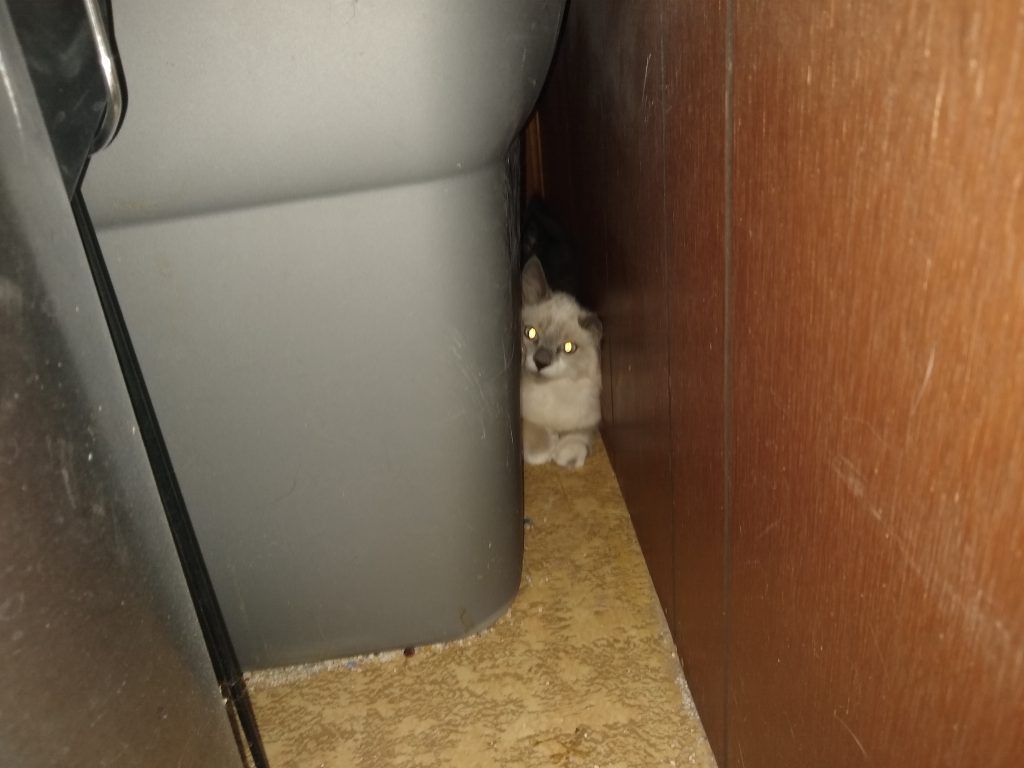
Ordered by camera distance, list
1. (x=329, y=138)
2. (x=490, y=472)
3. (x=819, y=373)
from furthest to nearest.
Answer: (x=490, y=472)
(x=329, y=138)
(x=819, y=373)

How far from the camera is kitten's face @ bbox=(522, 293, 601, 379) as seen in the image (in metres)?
1.31

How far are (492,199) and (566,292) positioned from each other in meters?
0.65

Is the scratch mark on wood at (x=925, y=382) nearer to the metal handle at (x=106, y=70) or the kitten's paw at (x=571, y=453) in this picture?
the metal handle at (x=106, y=70)

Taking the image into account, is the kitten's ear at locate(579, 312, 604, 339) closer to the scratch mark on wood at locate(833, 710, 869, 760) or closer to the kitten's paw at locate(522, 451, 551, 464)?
the kitten's paw at locate(522, 451, 551, 464)

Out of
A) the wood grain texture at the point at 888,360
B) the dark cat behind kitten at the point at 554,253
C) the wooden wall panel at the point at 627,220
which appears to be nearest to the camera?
the wood grain texture at the point at 888,360

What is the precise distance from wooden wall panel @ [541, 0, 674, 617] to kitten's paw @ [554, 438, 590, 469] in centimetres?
4

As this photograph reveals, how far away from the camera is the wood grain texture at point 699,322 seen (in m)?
0.55

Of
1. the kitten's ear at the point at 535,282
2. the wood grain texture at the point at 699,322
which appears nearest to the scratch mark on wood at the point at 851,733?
the wood grain texture at the point at 699,322

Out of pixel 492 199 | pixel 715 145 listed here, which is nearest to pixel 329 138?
pixel 492 199

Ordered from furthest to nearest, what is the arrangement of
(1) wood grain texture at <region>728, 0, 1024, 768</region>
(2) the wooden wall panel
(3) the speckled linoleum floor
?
(3) the speckled linoleum floor
(2) the wooden wall panel
(1) wood grain texture at <region>728, 0, 1024, 768</region>

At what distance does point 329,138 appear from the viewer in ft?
2.13

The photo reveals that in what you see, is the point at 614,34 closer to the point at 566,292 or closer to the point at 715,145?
the point at 715,145

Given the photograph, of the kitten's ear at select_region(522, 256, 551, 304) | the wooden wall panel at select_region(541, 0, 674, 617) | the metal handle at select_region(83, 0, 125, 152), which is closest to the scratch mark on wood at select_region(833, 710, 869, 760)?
the wooden wall panel at select_region(541, 0, 674, 617)

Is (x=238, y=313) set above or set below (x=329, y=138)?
below
